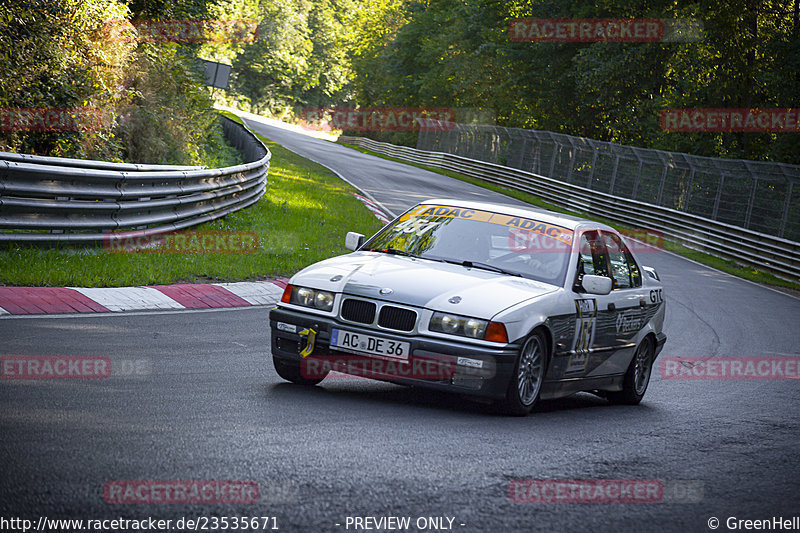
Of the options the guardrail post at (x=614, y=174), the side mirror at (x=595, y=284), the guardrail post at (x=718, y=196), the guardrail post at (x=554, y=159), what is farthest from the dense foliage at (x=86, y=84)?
the guardrail post at (x=554, y=159)

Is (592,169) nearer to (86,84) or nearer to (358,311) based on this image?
(86,84)

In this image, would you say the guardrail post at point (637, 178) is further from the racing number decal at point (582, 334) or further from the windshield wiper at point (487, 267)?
the windshield wiper at point (487, 267)

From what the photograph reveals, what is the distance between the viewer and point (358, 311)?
6543 mm

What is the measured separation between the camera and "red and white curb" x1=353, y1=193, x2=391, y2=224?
23.7 m

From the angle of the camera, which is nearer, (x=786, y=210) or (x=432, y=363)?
(x=432, y=363)

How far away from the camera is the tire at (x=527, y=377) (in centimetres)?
647

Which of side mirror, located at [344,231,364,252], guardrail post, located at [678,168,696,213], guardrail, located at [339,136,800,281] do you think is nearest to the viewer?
side mirror, located at [344,231,364,252]

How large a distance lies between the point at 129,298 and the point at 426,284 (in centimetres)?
443

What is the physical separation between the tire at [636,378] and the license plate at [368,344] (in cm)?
295

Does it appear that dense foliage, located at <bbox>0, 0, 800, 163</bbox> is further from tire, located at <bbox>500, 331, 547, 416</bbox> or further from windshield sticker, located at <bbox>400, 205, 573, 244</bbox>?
tire, located at <bbox>500, 331, 547, 416</bbox>

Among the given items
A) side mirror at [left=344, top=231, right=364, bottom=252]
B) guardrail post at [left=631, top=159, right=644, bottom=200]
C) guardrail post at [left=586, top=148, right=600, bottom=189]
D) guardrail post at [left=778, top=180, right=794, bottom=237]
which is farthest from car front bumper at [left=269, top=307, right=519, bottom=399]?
guardrail post at [left=586, top=148, right=600, bottom=189]

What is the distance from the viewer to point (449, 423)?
243 inches

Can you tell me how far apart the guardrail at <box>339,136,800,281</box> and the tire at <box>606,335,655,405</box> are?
17.3 meters

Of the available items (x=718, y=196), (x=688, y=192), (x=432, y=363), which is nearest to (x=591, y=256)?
(x=432, y=363)
